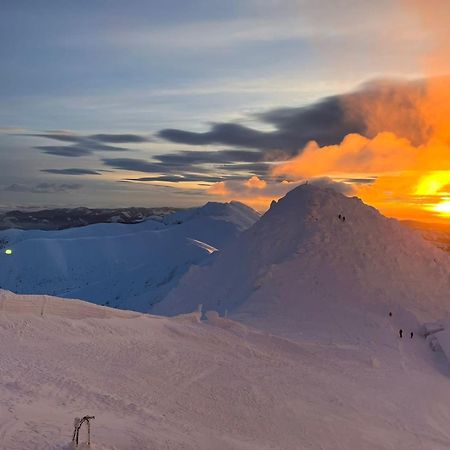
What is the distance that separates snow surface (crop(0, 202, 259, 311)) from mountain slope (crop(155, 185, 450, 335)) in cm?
3172

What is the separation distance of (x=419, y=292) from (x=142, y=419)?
30.5 meters

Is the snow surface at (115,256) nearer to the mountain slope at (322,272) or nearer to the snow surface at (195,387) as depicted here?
the mountain slope at (322,272)

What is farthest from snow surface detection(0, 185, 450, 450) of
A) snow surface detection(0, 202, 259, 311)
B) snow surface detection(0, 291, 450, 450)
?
snow surface detection(0, 202, 259, 311)

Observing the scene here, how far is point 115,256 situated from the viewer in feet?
371

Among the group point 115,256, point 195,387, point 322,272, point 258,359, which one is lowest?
point 115,256

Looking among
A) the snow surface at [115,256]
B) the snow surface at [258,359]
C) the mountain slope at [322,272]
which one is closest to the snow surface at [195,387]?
the snow surface at [258,359]

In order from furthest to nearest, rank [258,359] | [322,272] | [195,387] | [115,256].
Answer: [115,256] < [322,272] < [258,359] < [195,387]

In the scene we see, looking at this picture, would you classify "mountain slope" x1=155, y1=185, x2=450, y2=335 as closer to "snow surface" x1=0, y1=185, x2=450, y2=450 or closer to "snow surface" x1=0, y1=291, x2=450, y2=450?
"snow surface" x1=0, y1=185, x2=450, y2=450

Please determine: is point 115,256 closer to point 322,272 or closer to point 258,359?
point 322,272

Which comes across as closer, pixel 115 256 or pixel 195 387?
pixel 195 387

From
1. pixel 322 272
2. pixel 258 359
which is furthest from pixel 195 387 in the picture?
pixel 322 272

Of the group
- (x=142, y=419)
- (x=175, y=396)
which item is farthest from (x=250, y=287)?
(x=142, y=419)

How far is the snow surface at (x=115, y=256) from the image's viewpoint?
82562 mm

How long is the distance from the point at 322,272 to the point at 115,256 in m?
80.3
